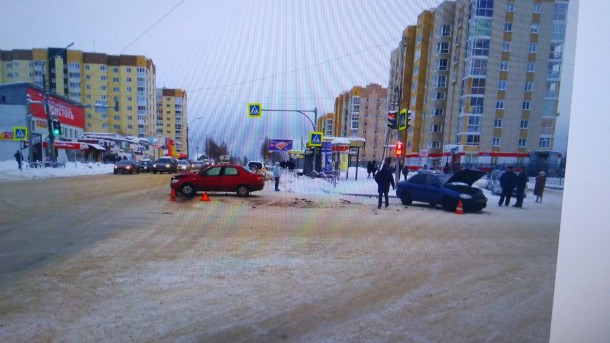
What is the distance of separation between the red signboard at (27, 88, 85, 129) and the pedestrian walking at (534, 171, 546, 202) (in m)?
3.32

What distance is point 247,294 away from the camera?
253cm

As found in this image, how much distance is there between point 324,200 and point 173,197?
174 inches

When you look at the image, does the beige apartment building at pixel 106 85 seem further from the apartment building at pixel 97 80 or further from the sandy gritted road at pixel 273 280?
the sandy gritted road at pixel 273 280

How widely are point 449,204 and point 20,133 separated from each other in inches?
323

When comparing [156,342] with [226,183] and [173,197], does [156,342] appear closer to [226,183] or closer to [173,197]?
[173,197]

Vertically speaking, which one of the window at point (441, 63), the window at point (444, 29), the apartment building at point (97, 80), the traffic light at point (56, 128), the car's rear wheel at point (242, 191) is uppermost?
the window at point (444, 29)

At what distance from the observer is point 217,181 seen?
9.65 metres

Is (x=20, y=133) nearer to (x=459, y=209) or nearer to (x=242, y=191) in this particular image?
(x=242, y=191)

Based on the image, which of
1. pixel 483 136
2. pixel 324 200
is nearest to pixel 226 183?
pixel 324 200

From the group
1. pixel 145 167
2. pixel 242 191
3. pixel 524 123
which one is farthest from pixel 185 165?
pixel 145 167

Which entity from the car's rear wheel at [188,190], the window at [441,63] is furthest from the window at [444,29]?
the car's rear wheel at [188,190]

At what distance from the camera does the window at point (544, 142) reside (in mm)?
1184

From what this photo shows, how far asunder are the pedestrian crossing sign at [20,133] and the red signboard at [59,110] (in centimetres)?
17

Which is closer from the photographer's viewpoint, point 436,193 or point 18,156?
point 18,156
